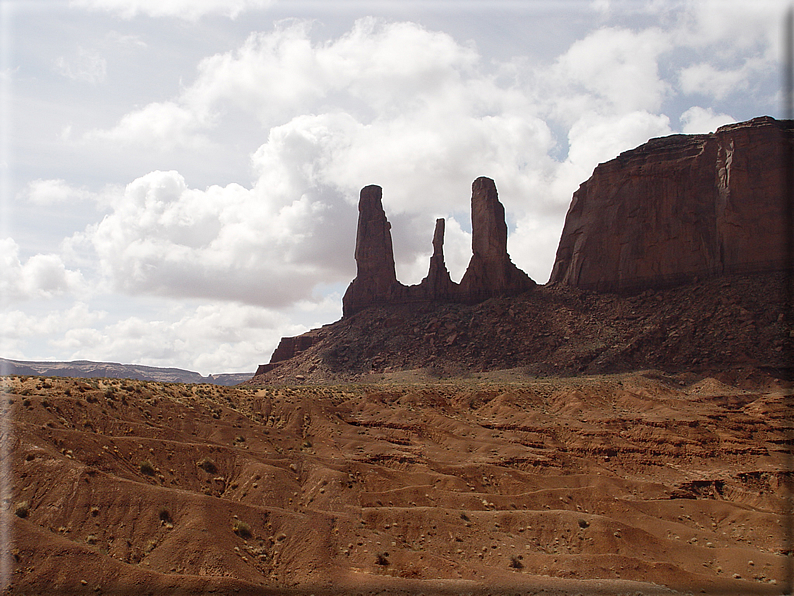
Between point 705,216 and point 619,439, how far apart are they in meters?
59.6

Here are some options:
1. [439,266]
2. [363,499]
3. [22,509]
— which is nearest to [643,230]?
[439,266]

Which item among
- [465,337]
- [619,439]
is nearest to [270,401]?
[619,439]

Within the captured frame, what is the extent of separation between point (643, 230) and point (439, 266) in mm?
34032

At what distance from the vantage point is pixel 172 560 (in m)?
17.6

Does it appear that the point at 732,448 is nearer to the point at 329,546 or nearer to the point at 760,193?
the point at 329,546

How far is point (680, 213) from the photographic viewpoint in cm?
8794

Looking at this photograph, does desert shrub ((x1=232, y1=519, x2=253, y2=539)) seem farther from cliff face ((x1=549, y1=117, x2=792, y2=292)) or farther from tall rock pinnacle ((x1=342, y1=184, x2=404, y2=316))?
tall rock pinnacle ((x1=342, y1=184, x2=404, y2=316))

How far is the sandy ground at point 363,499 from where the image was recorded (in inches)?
707

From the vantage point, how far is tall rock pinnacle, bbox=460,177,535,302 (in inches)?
3880

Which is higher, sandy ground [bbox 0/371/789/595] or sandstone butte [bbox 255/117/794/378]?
sandstone butte [bbox 255/117/794/378]

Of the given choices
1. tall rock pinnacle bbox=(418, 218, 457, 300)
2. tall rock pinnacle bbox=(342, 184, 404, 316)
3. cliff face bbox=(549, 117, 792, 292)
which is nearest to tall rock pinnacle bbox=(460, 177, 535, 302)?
tall rock pinnacle bbox=(418, 218, 457, 300)

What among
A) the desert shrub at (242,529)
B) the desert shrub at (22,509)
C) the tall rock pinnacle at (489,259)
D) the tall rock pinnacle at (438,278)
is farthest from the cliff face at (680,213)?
the desert shrub at (22,509)

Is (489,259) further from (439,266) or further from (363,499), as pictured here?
(363,499)

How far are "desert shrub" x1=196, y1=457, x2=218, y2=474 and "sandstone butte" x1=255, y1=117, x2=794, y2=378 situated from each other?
253ft
